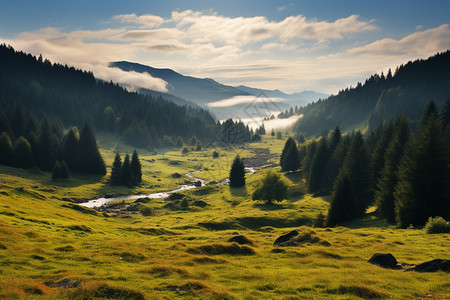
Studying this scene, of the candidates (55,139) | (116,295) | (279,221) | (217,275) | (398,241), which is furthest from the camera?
(55,139)

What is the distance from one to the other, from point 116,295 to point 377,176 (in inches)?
3177

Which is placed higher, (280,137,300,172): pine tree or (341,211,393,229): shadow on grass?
(280,137,300,172): pine tree

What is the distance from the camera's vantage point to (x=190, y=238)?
49781mm

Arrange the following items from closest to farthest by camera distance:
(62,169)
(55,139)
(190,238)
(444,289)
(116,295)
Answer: (116,295), (444,289), (190,238), (62,169), (55,139)

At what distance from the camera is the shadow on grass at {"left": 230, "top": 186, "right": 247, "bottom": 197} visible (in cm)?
12037

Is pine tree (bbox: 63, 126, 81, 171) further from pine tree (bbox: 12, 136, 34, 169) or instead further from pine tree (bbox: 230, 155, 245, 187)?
pine tree (bbox: 230, 155, 245, 187)

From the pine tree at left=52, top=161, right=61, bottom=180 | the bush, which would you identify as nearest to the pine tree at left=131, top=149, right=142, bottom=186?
the pine tree at left=52, top=161, right=61, bottom=180

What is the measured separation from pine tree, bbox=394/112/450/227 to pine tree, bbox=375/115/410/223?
238 inches

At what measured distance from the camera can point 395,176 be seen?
209ft

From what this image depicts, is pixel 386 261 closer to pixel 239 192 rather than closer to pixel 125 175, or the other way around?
pixel 239 192

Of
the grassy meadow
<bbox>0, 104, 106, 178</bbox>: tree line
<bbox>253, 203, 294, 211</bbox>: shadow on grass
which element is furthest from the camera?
<bbox>0, 104, 106, 178</bbox>: tree line

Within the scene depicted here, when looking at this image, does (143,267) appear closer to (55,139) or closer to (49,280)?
(49,280)

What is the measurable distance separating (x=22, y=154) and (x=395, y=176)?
138m

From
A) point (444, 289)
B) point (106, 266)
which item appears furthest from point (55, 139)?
point (444, 289)
